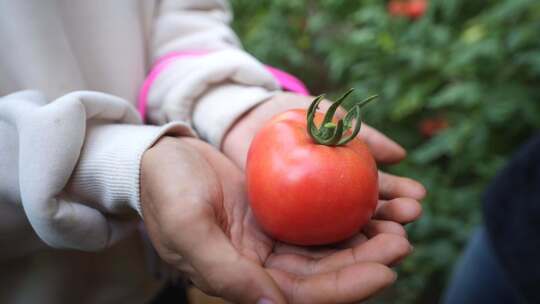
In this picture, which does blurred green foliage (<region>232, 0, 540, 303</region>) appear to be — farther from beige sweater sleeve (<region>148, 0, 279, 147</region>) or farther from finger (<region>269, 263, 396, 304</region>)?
finger (<region>269, 263, 396, 304</region>)

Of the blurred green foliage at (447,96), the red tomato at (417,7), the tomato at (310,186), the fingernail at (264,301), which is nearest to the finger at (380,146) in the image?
the tomato at (310,186)

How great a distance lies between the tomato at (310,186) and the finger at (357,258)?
0.04 meters

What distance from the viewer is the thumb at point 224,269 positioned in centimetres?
52

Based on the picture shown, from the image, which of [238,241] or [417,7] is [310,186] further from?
[417,7]

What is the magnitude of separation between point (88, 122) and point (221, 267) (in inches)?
13.1

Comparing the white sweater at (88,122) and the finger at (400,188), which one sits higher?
the white sweater at (88,122)

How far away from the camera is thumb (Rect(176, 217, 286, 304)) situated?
1.71 ft

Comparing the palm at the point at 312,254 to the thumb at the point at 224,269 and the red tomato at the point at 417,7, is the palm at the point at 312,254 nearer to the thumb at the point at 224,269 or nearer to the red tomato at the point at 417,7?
the thumb at the point at 224,269

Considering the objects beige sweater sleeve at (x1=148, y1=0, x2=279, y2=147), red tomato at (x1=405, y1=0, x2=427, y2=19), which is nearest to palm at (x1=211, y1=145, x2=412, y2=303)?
beige sweater sleeve at (x1=148, y1=0, x2=279, y2=147)

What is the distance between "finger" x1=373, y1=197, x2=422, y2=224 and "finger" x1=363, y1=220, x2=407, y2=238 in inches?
0.8

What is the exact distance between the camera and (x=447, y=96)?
1.36 meters

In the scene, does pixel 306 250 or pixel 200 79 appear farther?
pixel 200 79

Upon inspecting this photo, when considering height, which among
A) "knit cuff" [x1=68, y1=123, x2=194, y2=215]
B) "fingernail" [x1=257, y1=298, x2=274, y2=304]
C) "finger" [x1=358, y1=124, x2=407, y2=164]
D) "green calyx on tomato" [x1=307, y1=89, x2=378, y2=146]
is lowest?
"finger" [x1=358, y1=124, x2=407, y2=164]

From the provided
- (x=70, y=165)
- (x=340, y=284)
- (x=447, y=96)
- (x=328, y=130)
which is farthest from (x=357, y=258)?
(x=447, y=96)
